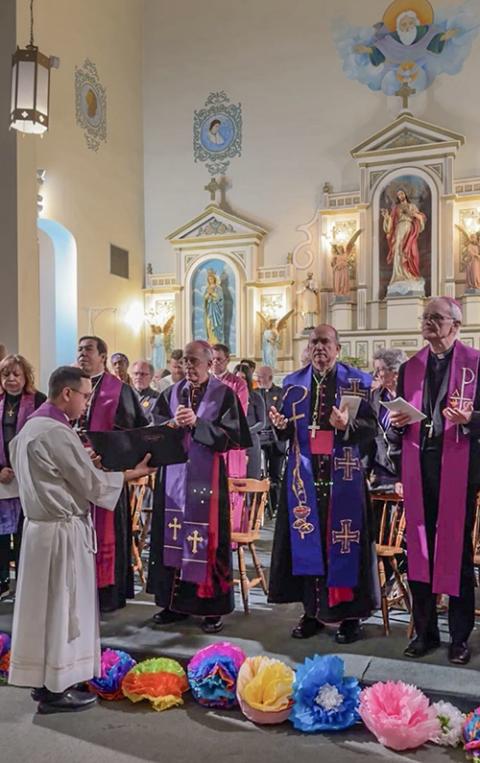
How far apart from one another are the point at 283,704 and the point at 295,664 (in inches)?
14.9

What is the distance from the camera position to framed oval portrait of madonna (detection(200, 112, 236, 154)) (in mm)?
16188

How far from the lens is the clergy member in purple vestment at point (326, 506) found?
419 cm

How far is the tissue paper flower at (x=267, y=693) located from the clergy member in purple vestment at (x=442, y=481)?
773 millimetres

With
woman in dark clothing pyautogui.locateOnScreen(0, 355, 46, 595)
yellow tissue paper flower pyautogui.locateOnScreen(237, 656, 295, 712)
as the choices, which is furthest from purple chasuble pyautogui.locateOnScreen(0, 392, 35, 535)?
yellow tissue paper flower pyautogui.locateOnScreen(237, 656, 295, 712)

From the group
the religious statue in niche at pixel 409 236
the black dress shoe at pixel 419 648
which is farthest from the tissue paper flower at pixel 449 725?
the religious statue in niche at pixel 409 236

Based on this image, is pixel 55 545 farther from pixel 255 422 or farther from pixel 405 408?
pixel 255 422

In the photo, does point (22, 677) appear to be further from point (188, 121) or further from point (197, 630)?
point (188, 121)

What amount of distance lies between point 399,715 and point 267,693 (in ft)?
2.03

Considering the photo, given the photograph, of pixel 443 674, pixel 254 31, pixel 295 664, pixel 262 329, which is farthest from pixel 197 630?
pixel 254 31

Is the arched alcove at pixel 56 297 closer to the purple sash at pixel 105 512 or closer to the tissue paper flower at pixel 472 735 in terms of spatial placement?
the purple sash at pixel 105 512

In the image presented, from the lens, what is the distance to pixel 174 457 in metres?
3.93

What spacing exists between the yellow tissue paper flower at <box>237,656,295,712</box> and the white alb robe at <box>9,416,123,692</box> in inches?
30.6

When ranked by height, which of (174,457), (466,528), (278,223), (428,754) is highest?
(278,223)

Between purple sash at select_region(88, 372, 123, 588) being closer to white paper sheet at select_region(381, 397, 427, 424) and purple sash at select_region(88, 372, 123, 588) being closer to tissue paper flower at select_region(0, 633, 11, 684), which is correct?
tissue paper flower at select_region(0, 633, 11, 684)
